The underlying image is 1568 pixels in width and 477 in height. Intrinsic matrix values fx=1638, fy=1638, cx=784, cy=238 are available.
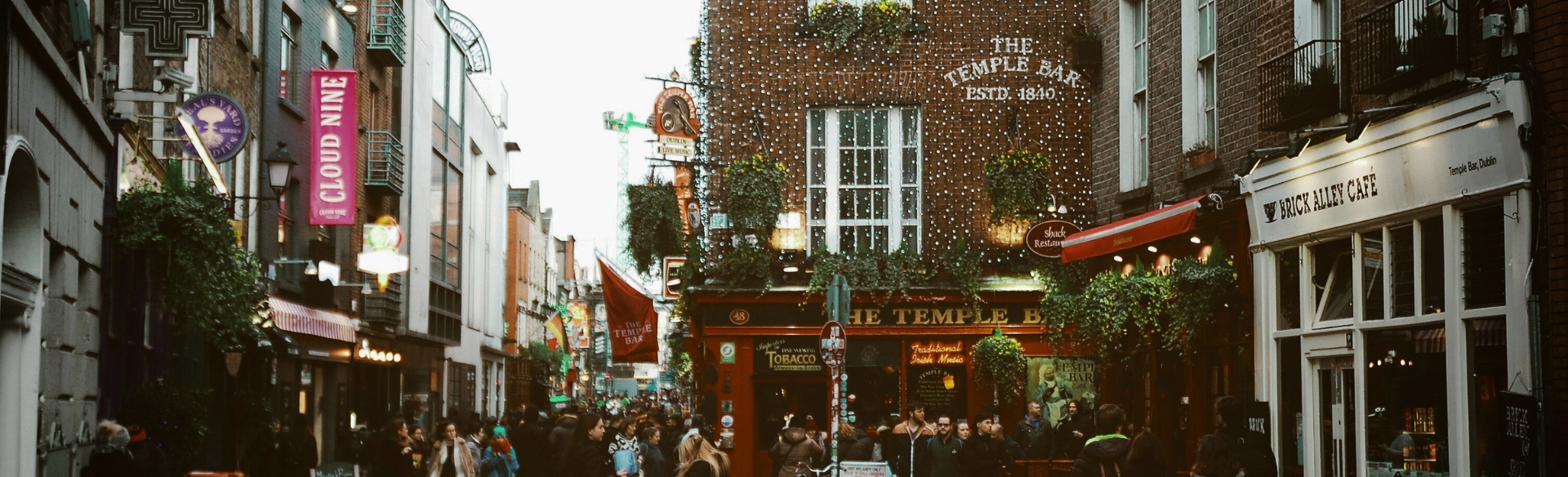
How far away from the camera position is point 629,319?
29.9 meters

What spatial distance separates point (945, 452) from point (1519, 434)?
6.96 m

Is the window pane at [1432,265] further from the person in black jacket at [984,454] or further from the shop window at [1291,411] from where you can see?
the person in black jacket at [984,454]

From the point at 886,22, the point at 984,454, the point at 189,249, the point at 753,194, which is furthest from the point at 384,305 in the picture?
the point at 984,454

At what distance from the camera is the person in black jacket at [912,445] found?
58.5ft

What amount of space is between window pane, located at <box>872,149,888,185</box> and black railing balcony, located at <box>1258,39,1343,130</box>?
37.3 feet

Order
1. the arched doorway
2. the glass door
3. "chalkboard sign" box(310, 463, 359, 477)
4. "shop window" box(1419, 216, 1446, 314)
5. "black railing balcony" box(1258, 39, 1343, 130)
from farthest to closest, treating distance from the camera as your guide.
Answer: "chalkboard sign" box(310, 463, 359, 477), the glass door, "black railing balcony" box(1258, 39, 1343, 130), "shop window" box(1419, 216, 1446, 314), the arched doorway

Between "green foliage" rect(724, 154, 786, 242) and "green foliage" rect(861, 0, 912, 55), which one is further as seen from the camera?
"green foliage" rect(861, 0, 912, 55)

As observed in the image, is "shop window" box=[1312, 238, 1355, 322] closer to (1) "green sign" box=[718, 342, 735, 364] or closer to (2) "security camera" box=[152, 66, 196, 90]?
(2) "security camera" box=[152, 66, 196, 90]

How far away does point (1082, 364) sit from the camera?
2570 centimetres

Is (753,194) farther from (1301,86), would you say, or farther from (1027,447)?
(1301,86)

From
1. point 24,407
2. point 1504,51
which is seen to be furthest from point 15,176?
point 1504,51

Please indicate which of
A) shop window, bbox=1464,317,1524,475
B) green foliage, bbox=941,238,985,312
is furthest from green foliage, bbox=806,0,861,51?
shop window, bbox=1464,317,1524,475

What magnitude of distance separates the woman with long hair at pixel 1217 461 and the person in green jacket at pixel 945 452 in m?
5.15

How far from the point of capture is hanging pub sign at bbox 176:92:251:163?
17.4 meters
